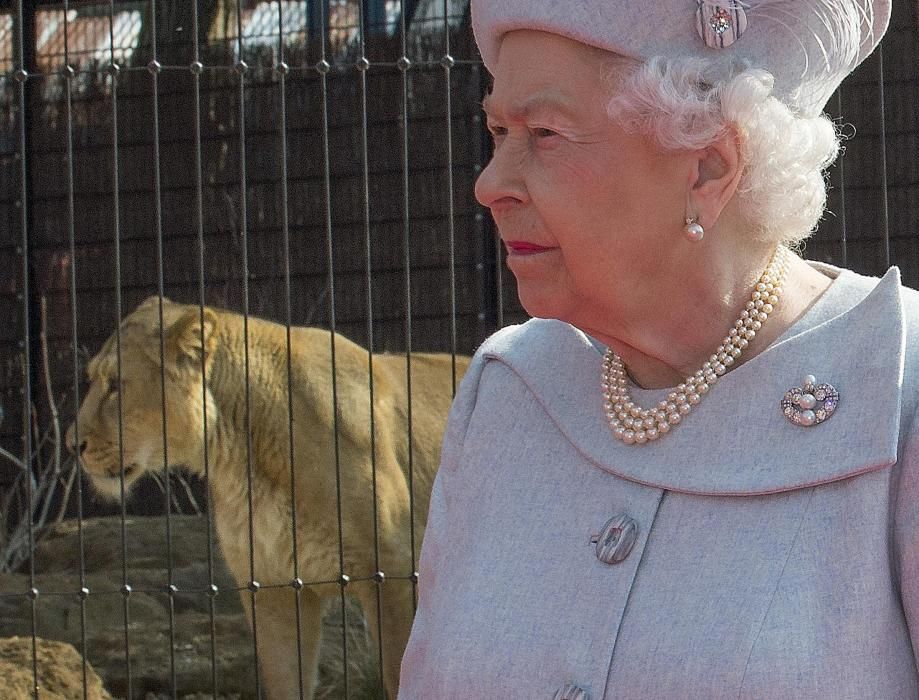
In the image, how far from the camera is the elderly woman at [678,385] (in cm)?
152

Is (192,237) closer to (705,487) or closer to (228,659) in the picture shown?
(228,659)

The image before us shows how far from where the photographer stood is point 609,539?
1654mm

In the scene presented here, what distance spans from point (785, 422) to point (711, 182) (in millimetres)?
273

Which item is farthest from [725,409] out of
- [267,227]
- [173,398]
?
[267,227]

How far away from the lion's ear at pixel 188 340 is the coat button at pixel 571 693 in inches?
147

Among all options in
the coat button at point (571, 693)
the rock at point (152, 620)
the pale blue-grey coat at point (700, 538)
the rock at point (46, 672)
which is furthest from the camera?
the rock at point (152, 620)

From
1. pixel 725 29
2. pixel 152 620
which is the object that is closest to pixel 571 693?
pixel 725 29

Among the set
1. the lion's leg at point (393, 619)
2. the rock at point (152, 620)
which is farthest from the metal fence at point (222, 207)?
the lion's leg at point (393, 619)

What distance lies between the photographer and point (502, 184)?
1.70 m

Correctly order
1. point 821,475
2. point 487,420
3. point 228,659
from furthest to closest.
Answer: point 228,659
point 487,420
point 821,475

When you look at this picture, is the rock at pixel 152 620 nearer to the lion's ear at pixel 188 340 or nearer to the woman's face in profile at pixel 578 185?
the lion's ear at pixel 188 340

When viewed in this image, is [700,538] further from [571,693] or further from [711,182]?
[711,182]

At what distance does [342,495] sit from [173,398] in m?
0.71

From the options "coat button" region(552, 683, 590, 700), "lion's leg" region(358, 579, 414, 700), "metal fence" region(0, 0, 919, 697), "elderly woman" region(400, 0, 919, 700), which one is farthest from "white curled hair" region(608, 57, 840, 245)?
"metal fence" region(0, 0, 919, 697)
